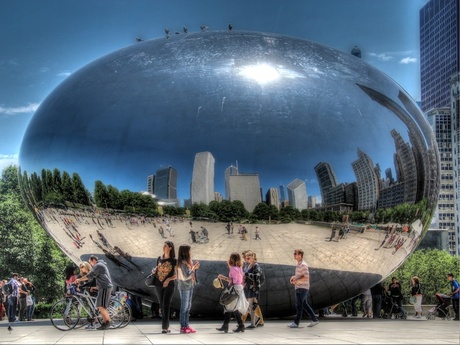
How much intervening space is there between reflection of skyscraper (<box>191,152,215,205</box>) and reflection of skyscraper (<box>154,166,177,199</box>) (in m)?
0.38

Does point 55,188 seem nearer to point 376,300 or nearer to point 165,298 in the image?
point 165,298

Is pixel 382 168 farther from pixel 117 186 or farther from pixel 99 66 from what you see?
pixel 99 66

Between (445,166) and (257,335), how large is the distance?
15693 centimetres

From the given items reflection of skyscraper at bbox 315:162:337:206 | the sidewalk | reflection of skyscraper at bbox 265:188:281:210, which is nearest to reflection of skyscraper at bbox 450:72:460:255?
reflection of skyscraper at bbox 315:162:337:206

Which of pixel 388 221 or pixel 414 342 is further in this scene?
pixel 388 221

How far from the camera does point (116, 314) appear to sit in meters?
13.9

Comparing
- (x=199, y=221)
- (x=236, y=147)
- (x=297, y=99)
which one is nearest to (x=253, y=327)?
(x=199, y=221)

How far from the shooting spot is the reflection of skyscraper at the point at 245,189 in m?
13.3

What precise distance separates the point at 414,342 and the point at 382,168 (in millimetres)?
4606

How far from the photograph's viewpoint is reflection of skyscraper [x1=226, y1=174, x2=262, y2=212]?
523 inches

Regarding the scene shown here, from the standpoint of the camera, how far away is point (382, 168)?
14.2 metres

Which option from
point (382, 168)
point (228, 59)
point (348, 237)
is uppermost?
point (228, 59)

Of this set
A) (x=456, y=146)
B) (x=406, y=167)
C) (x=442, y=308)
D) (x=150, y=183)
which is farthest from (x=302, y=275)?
(x=456, y=146)

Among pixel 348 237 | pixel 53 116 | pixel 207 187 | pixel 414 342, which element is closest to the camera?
pixel 414 342
